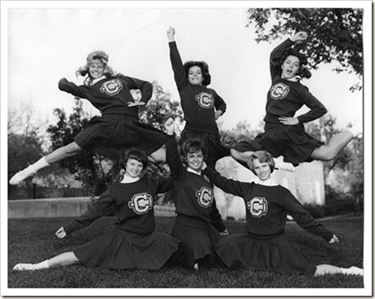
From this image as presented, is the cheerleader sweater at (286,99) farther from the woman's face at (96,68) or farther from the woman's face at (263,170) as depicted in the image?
the woman's face at (96,68)

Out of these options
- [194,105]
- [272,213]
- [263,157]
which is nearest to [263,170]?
[263,157]

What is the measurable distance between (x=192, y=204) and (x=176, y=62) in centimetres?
146

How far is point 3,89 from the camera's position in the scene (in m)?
4.21

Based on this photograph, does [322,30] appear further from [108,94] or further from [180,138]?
[108,94]

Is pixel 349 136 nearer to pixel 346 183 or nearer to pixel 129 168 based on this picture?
pixel 129 168

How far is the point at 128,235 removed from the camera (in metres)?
3.99

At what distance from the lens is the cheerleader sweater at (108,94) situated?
4410mm

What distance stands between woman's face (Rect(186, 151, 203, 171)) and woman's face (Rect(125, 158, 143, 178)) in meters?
0.48

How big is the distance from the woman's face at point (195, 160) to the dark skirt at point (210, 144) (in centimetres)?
31

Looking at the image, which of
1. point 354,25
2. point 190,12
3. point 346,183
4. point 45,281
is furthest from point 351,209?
point 45,281

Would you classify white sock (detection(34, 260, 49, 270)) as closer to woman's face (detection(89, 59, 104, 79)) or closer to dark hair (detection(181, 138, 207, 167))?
dark hair (detection(181, 138, 207, 167))

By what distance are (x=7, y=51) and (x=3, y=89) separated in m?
0.40

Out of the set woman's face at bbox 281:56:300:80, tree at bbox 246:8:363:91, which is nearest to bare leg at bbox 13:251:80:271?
woman's face at bbox 281:56:300:80

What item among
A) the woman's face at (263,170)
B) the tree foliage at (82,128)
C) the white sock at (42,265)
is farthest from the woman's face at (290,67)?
the white sock at (42,265)
